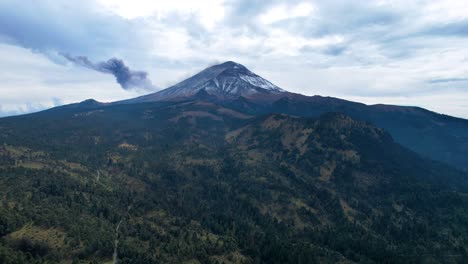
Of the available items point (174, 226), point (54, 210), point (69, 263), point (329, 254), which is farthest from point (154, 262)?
point (329, 254)

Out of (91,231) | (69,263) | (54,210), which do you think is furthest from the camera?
(54,210)

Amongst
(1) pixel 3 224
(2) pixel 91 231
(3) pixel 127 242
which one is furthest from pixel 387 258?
(1) pixel 3 224

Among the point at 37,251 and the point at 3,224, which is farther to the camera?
the point at 3,224

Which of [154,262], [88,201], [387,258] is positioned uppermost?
[88,201]

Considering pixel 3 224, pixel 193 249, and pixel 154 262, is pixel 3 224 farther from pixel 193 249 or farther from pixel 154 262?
pixel 193 249

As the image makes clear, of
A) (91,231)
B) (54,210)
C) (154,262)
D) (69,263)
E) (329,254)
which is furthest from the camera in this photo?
(329,254)

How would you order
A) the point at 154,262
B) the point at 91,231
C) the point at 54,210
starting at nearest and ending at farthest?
the point at 154,262 < the point at 91,231 < the point at 54,210

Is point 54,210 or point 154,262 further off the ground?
point 54,210

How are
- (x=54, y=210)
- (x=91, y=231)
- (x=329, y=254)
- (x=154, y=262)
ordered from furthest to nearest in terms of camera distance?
(x=329, y=254) < (x=54, y=210) < (x=91, y=231) < (x=154, y=262)

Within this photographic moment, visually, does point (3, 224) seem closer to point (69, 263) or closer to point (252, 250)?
point (69, 263)
